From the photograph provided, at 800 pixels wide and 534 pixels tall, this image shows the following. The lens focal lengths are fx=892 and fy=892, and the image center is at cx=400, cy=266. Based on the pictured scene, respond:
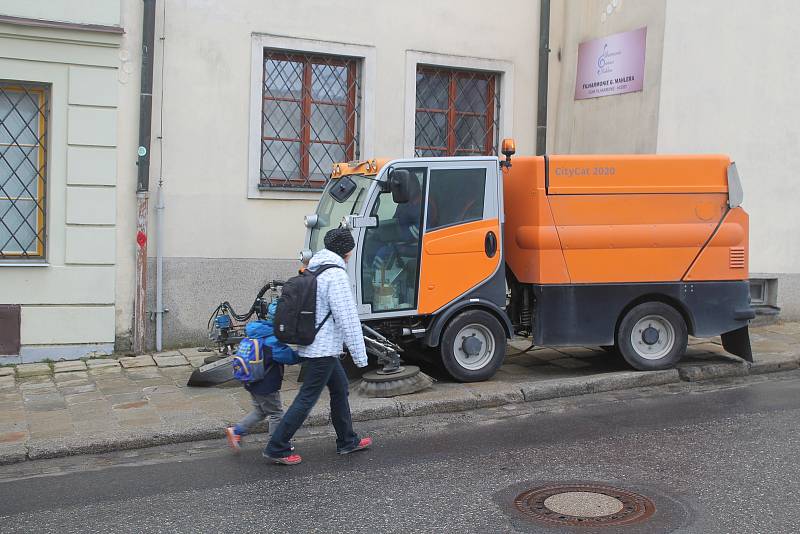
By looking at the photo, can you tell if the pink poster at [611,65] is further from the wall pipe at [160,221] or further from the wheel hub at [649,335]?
the wall pipe at [160,221]

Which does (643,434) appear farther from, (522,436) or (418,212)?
(418,212)

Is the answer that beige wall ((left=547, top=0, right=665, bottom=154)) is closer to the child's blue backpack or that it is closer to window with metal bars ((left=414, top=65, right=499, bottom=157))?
window with metal bars ((left=414, top=65, right=499, bottom=157))

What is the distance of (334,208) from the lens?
8.68 meters

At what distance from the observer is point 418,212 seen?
323 inches

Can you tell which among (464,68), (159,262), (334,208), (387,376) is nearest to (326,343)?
(387,376)

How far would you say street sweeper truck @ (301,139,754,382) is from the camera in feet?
27.0

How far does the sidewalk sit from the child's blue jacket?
2.97ft

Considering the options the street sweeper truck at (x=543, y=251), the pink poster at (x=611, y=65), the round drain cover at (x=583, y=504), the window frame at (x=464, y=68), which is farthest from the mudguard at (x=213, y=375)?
the pink poster at (x=611, y=65)

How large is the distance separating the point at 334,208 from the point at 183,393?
2.26 m

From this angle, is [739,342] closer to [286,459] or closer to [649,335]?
[649,335]

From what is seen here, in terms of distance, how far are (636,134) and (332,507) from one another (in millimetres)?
7626

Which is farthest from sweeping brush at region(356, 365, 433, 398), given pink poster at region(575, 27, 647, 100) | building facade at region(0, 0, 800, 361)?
pink poster at region(575, 27, 647, 100)

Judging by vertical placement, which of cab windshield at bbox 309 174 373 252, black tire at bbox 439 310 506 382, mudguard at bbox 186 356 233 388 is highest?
cab windshield at bbox 309 174 373 252

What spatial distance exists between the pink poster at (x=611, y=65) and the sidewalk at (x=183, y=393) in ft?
11.4
